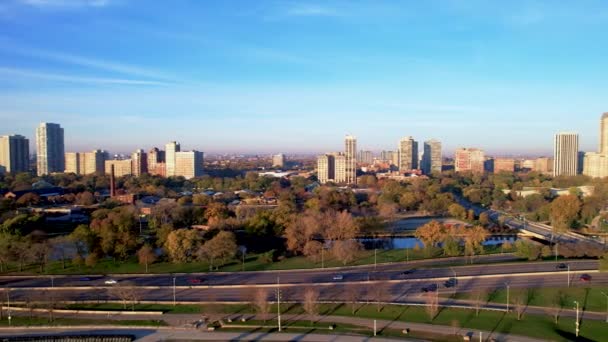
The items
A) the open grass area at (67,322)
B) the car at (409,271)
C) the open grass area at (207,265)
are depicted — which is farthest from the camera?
the open grass area at (207,265)

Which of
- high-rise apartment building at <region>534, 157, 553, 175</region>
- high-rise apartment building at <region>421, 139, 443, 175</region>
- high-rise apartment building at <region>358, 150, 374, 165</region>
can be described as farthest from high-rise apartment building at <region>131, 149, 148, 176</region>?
high-rise apartment building at <region>358, 150, 374, 165</region>

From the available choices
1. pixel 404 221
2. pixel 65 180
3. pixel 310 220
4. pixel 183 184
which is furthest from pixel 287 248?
pixel 65 180

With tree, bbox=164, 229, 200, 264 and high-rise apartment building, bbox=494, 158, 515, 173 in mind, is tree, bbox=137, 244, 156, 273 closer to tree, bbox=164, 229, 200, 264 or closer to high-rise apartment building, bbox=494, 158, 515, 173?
tree, bbox=164, 229, 200, 264

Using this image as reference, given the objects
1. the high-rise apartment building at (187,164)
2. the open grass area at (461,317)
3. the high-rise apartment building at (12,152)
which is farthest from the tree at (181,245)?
the high-rise apartment building at (12,152)

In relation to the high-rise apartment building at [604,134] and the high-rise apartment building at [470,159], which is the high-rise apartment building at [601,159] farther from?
the high-rise apartment building at [470,159]

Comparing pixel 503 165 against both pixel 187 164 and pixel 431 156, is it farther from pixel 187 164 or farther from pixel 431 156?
pixel 187 164

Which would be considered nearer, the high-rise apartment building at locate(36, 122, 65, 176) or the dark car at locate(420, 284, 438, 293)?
the dark car at locate(420, 284, 438, 293)
